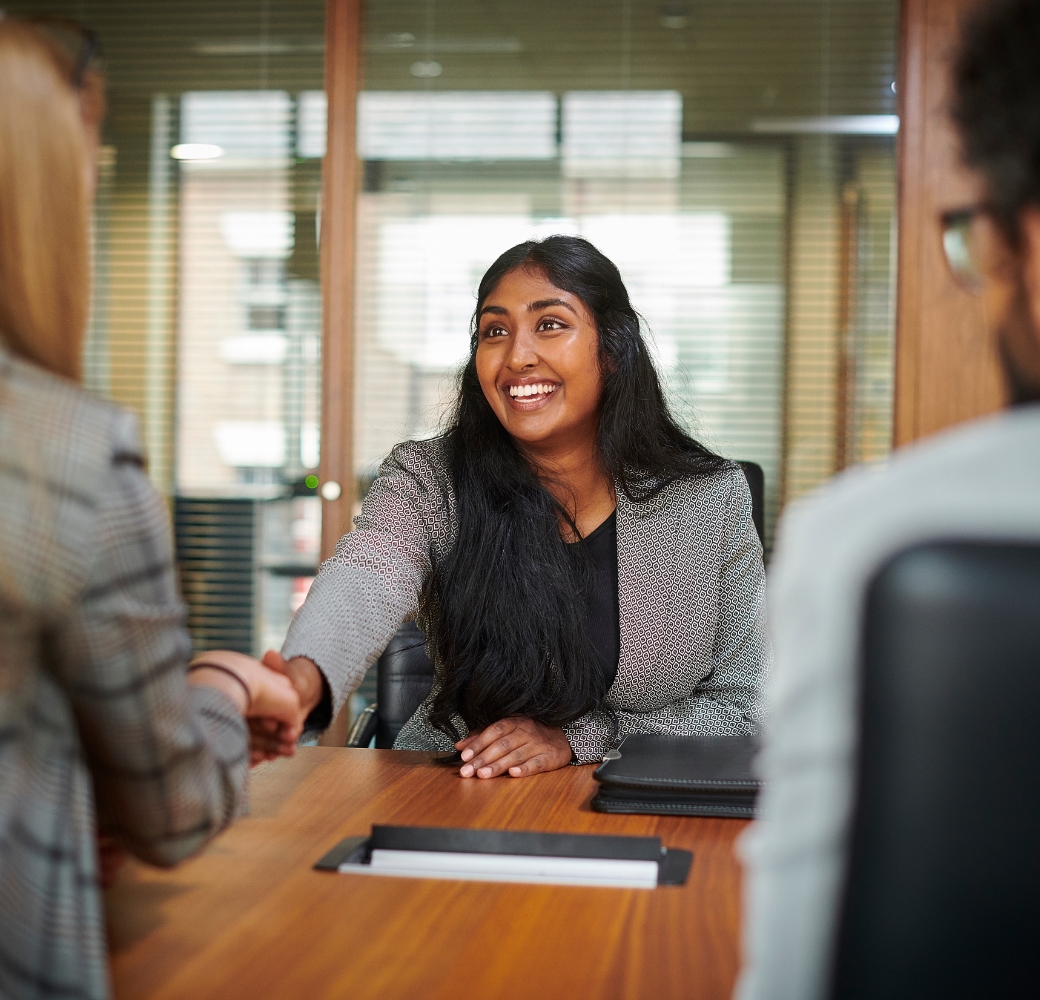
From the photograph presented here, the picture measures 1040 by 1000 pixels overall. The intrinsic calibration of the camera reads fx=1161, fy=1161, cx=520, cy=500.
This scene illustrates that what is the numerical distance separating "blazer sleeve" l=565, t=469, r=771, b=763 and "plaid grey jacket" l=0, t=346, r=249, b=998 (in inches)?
39.5

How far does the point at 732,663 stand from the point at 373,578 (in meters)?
0.62

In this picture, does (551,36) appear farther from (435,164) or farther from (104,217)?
(104,217)

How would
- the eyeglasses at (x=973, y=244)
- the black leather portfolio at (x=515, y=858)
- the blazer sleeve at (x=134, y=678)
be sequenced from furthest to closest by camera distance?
the black leather portfolio at (x=515, y=858) < the blazer sleeve at (x=134, y=678) < the eyeglasses at (x=973, y=244)

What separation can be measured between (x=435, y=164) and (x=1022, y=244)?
3118 millimetres

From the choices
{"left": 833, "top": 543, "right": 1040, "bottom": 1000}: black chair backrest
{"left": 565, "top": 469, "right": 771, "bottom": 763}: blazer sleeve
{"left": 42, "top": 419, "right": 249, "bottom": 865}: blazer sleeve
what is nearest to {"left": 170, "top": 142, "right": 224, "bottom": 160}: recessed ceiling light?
{"left": 565, "top": 469, "right": 771, "bottom": 763}: blazer sleeve

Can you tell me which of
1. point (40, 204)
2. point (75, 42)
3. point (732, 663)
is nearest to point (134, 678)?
point (40, 204)

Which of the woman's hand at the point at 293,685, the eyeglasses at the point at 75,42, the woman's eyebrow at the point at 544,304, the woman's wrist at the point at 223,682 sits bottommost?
the woman's hand at the point at 293,685

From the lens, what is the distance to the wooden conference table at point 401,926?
0.88 meters

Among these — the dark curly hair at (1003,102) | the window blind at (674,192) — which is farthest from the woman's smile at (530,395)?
the dark curly hair at (1003,102)

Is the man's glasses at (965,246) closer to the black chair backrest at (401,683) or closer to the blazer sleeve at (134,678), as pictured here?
the blazer sleeve at (134,678)

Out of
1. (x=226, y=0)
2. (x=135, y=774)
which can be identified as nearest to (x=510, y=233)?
(x=226, y=0)

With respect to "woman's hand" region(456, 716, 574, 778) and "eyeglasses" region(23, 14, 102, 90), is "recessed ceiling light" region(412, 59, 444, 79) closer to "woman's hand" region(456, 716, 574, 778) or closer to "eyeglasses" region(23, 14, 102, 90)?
"woman's hand" region(456, 716, 574, 778)

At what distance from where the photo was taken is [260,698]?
48.6 inches

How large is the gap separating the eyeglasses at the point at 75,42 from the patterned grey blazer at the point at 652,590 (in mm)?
901
